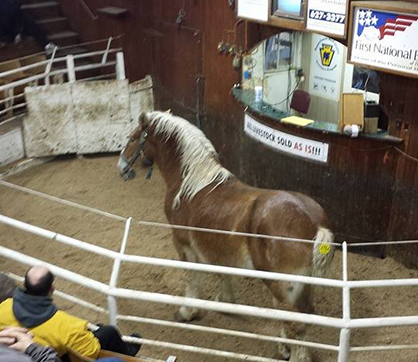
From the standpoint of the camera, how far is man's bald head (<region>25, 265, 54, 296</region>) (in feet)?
9.69

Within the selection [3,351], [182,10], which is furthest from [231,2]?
[3,351]

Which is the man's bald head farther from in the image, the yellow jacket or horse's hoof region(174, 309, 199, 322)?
horse's hoof region(174, 309, 199, 322)

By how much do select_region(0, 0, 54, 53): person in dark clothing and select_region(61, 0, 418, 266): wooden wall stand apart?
79 cm

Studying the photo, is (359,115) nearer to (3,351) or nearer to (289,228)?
(289,228)

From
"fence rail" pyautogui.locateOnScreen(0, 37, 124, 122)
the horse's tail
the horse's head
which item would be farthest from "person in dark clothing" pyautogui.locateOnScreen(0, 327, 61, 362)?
"fence rail" pyautogui.locateOnScreen(0, 37, 124, 122)

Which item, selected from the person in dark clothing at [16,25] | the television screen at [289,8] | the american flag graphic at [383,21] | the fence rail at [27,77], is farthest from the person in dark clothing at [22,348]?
the person in dark clothing at [16,25]

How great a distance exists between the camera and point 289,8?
591cm

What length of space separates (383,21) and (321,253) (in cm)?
236

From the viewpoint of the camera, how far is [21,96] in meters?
8.17

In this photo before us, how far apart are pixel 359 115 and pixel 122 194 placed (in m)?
3.40

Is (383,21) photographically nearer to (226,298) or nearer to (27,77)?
(226,298)

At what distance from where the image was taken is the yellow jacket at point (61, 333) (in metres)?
2.92

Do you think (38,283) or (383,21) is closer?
(38,283)

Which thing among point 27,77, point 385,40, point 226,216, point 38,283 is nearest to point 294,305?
point 226,216
